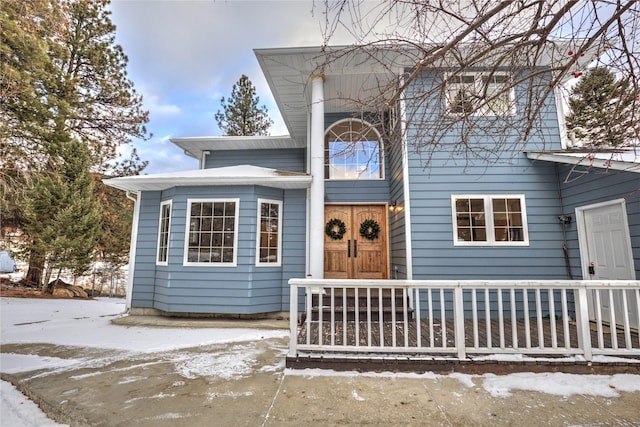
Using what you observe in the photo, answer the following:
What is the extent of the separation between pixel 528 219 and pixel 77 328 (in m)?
8.48

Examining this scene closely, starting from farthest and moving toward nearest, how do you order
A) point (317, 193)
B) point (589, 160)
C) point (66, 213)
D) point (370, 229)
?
1. point (66, 213)
2. point (370, 229)
3. point (317, 193)
4. point (589, 160)

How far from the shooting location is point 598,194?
15.3 ft

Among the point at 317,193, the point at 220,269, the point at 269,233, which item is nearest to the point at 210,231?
Answer: the point at 220,269

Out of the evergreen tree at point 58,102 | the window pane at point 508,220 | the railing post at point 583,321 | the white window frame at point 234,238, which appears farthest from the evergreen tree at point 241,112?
the railing post at point 583,321

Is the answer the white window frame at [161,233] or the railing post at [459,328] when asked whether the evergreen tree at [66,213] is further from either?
the railing post at [459,328]

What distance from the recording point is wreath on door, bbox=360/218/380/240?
22.3 feet

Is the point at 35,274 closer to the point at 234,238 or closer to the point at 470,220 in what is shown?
the point at 234,238

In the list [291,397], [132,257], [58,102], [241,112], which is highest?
[241,112]

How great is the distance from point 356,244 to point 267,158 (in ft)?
11.9

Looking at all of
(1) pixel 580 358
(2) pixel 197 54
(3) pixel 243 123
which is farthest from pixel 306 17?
(3) pixel 243 123

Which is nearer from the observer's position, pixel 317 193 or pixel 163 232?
pixel 317 193

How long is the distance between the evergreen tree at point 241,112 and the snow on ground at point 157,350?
10887mm

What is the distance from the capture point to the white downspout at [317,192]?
5.38 meters

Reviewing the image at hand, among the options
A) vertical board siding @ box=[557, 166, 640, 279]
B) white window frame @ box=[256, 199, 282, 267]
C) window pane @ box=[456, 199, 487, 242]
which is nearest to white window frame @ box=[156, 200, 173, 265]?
white window frame @ box=[256, 199, 282, 267]
